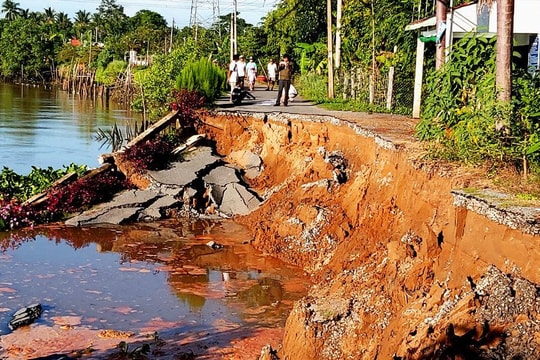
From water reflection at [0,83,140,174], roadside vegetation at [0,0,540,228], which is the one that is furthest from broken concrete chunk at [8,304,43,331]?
water reflection at [0,83,140,174]

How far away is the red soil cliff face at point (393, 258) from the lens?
7.14m

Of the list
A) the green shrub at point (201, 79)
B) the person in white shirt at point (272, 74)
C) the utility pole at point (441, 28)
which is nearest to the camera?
the utility pole at point (441, 28)

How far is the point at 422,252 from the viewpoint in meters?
9.54

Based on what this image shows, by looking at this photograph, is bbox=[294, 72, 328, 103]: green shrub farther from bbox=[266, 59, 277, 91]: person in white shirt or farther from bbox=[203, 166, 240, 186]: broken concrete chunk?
bbox=[203, 166, 240, 186]: broken concrete chunk

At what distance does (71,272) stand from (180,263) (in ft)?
6.47

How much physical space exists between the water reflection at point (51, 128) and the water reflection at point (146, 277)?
8.27 m

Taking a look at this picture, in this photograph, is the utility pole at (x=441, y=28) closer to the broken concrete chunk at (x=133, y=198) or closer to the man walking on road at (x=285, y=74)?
the man walking on road at (x=285, y=74)

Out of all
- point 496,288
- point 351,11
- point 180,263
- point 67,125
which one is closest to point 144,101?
point 351,11

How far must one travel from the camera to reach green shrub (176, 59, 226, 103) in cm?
2236

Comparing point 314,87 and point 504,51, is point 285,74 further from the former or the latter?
point 504,51

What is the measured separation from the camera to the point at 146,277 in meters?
13.2

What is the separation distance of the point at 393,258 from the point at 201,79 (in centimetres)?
1381

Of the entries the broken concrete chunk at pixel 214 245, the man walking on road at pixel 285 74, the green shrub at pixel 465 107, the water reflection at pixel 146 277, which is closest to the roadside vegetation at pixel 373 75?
the green shrub at pixel 465 107

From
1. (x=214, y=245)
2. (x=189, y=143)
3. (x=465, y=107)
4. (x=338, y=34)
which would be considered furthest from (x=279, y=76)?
(x=465, y=107)
